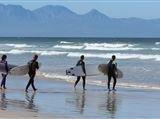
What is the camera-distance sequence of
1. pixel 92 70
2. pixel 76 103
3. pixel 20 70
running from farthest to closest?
pixel 92 70 < pixel 20 70 < pixel 76 103

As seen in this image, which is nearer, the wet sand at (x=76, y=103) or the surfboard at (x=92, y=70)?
→ the wet sand at (x=76, y=103)

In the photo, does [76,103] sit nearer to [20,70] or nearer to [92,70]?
[20,70]

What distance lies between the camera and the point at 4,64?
22.8 m

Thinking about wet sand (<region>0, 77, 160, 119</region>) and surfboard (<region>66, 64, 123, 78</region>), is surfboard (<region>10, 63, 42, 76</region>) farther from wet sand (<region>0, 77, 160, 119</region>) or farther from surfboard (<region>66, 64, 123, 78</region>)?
surfboard (<region>66, 64, 123, 78</region>)

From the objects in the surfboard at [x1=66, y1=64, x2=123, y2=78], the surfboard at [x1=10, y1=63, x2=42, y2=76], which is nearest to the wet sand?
the surfboard at [x1=10, y1=63, x2=42, y2=76]

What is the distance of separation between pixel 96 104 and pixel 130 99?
198 centimetres

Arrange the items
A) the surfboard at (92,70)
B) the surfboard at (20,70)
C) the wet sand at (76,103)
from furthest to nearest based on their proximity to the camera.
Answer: the surfboard at (20,70) → the surfboard at (92,70) → the wet sand at (76,103)

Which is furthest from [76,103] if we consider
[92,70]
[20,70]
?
[92,70]

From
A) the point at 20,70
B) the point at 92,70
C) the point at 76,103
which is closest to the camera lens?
the point at 76,103

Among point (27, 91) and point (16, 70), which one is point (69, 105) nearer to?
point (27, 91)

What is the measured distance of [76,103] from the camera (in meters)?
18.4

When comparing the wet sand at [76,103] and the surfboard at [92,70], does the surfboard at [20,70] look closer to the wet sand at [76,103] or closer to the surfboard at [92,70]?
the wet sand at [76,103]

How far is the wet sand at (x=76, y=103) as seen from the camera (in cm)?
1588

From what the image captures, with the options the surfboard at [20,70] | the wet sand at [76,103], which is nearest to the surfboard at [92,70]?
the wet sand at [76,103]
